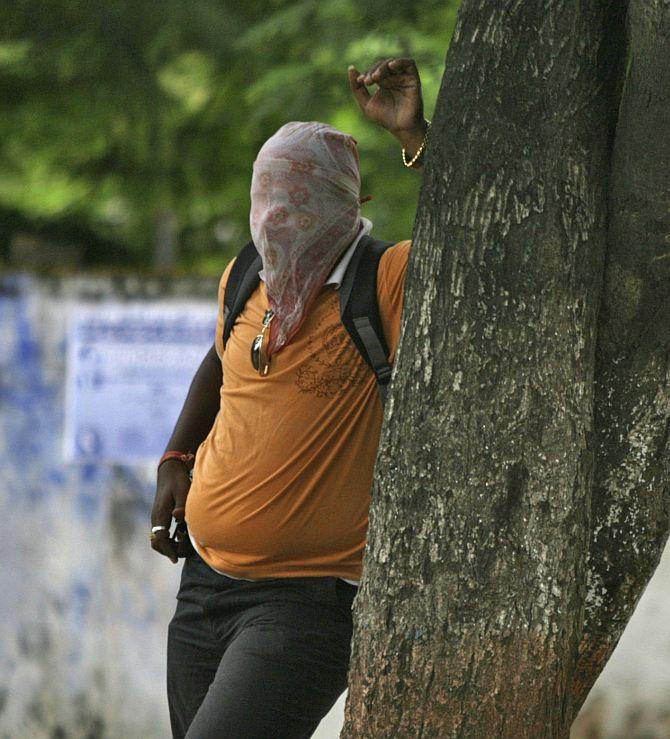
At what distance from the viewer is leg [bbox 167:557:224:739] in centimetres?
283

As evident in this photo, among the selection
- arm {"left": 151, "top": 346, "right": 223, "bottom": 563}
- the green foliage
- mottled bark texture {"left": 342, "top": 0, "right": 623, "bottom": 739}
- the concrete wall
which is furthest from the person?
the concrete wall

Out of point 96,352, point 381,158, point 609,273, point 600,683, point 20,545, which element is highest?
point 381,158

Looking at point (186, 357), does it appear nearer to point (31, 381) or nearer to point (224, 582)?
point (31, 381)

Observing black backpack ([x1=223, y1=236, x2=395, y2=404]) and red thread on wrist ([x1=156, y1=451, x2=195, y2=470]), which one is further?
red thread on wrist ([x1=156, y1=451, x2=195, y2=470])

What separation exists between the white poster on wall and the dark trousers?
8.83 feet

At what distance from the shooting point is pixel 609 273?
224 cm

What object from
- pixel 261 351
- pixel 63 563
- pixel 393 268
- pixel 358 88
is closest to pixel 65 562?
pixel 63 563

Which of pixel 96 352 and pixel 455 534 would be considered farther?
pixel 96 352

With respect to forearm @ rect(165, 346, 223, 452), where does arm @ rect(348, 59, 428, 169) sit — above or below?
above

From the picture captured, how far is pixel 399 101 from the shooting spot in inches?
99.6

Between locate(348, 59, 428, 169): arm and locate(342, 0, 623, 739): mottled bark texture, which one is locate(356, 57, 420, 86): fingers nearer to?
locate(348, 59, 428, 169): arm

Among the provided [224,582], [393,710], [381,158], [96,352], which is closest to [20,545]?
[96,352]

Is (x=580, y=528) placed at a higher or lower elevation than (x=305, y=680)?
higher

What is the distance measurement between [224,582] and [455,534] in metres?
0.80
